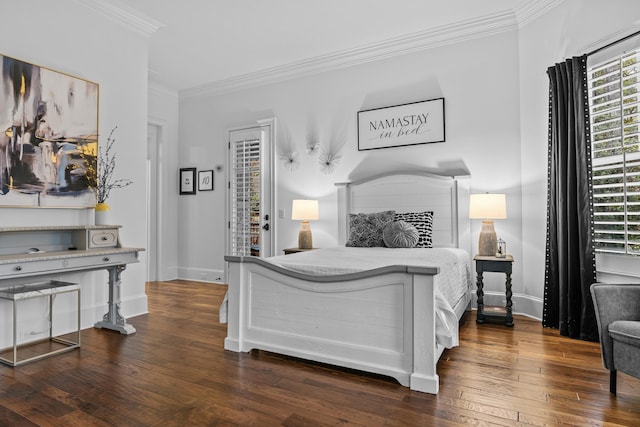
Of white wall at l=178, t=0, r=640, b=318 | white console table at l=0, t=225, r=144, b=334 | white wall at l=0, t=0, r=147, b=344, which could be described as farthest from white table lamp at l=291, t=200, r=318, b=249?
white console table at l=0, t=225, r=144, b=334

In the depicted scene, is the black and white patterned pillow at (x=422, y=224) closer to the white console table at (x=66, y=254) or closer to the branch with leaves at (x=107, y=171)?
the white console table at (x=66, y=254)

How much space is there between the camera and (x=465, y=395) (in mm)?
2154

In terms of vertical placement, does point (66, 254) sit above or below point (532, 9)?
below

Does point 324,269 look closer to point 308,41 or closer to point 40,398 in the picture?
point 40,398

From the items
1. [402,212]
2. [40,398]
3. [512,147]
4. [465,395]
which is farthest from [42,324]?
[512,147]

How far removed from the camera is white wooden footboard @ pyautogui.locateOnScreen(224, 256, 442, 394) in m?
2.23

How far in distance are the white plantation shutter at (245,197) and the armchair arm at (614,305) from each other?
407 cm

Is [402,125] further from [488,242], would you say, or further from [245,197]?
[245,197]

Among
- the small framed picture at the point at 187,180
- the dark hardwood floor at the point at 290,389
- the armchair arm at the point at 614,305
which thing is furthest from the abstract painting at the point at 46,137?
the armchair arm at the point at 614,305

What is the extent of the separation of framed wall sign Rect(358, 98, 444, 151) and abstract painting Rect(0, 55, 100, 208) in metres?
2.78

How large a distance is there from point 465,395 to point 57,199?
130 inches

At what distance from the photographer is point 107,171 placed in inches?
147

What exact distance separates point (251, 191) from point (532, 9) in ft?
12.4

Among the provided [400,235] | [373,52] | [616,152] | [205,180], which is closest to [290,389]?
[400,235]
